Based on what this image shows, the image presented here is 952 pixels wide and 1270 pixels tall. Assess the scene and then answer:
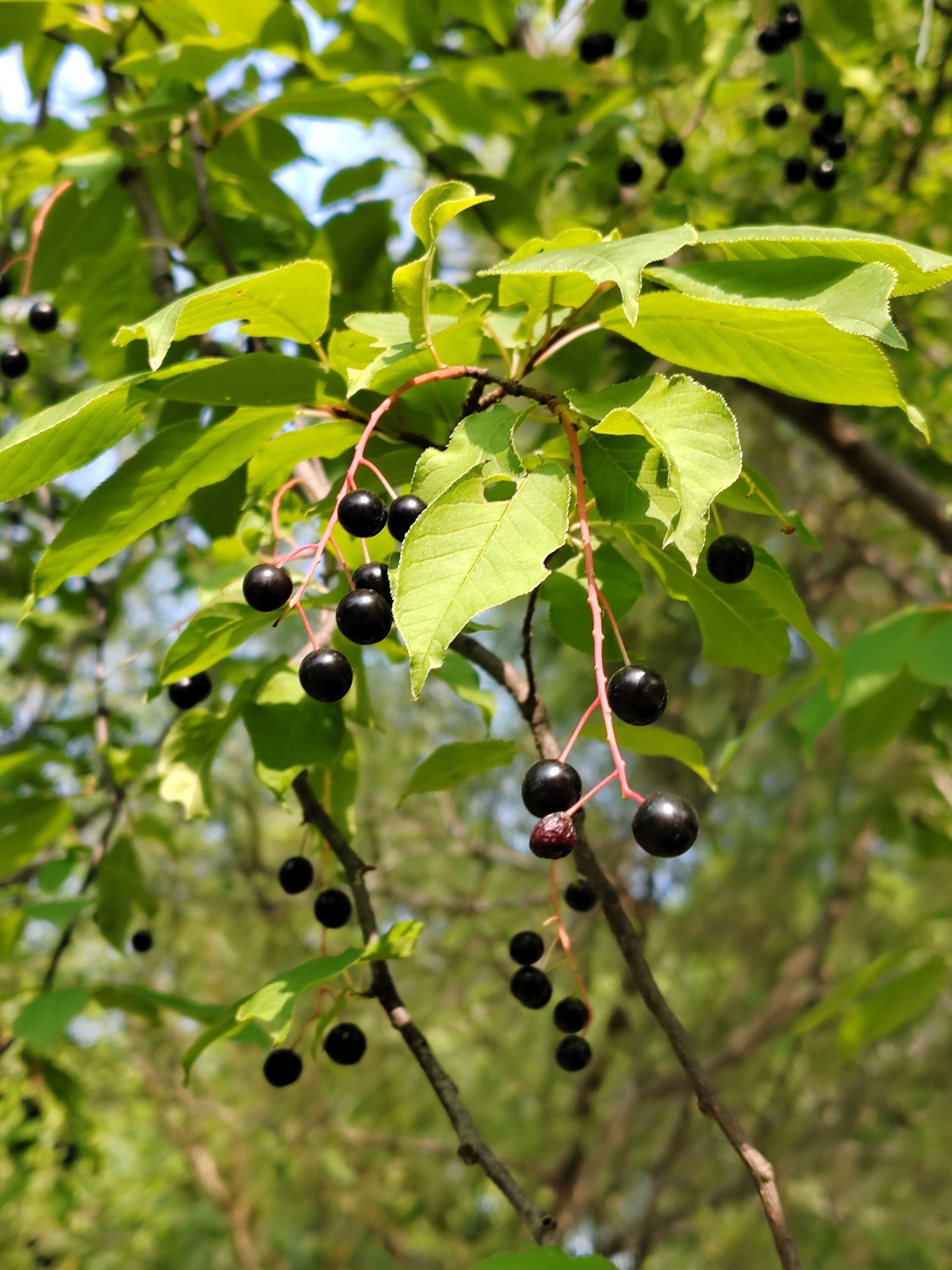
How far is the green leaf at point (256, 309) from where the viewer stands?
99 centimetres

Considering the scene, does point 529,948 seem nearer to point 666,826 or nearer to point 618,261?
point 666,826

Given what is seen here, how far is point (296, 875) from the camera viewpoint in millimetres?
1848

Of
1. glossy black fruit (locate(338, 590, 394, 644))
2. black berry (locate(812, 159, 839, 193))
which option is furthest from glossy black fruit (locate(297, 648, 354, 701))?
black berry (locate(812, 159, 839, 193))

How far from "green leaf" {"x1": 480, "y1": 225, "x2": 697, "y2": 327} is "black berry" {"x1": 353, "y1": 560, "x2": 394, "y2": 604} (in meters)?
0.34

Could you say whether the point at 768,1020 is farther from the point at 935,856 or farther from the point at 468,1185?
the point at 468,1185

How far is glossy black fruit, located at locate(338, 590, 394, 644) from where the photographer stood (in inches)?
40.8

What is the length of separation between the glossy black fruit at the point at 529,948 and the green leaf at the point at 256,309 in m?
1.04

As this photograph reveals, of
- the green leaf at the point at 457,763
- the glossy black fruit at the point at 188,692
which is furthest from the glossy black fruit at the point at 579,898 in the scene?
the glossy black fruit at the point at 188,692

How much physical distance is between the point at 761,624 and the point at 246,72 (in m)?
2.35

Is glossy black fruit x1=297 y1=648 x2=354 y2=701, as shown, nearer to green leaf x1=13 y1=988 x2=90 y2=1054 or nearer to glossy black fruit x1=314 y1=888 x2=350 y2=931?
glossy black fruit x1=314 y1=888 x2=350 y2=931

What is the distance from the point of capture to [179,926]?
20.3 ft

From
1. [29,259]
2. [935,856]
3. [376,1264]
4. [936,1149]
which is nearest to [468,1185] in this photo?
[376,1264]

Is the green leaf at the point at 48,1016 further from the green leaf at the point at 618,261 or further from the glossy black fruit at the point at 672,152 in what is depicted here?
the glossy black fruit at the point at 672,152

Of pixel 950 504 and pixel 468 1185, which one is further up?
pixel 950 504
